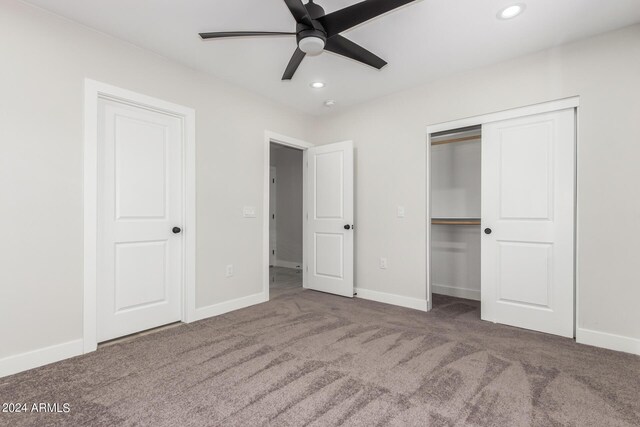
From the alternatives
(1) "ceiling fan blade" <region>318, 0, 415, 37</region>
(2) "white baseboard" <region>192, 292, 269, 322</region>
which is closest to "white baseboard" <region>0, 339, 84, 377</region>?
(2) "white baseboard" <region>192, 292, 269, 322</region>

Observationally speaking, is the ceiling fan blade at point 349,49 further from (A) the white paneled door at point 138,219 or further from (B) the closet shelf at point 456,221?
(B) the closet shelf at point 456,221

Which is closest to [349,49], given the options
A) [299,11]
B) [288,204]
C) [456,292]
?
[299,11]

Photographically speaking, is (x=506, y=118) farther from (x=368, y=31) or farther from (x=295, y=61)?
(x=295, y=61)

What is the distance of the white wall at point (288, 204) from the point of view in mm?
6453

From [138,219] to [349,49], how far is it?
2.28 metres

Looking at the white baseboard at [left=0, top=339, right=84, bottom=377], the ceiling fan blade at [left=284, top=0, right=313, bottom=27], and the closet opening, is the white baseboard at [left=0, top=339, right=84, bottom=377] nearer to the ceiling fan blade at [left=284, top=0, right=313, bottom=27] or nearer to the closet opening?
the ceiling fan blade at [left=284, top=0, right=313, bottom=27]

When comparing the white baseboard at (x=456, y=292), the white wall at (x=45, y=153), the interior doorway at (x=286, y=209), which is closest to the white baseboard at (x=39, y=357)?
the white wall at (x=45, y=153)

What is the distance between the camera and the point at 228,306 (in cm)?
342

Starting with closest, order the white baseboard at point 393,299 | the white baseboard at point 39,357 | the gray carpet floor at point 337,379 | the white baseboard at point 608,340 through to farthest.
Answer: the gray carpet floor at point 337,379 → the white baseboard at point 39,357 → the white baseboard at point 608,340 → the white baseboard at point 393,299

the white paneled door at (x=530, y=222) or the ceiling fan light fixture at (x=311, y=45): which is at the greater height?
the ceiling fan light fixture at (x=311, y=45)

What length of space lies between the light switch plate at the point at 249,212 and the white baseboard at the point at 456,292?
2.67 metres

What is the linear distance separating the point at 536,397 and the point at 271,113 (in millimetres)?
3678

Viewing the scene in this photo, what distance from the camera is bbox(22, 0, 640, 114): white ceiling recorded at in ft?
7.20

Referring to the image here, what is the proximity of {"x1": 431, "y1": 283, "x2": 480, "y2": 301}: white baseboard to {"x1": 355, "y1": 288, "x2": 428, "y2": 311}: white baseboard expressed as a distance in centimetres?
92
